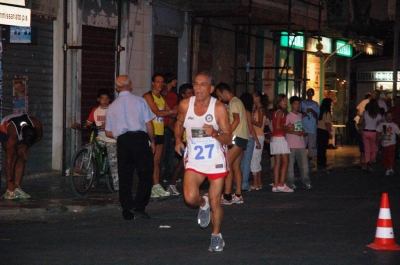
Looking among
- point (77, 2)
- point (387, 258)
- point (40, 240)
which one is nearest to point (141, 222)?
point (40, 240)

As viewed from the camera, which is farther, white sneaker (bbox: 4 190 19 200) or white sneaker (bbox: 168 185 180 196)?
white sneaker (bbox: 168 185 180 196)

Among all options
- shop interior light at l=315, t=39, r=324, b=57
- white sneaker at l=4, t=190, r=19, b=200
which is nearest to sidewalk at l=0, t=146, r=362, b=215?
white sneaker at l=4, t=190, r=19, b=200

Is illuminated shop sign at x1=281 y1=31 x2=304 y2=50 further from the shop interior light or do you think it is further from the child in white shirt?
the child in white shirt

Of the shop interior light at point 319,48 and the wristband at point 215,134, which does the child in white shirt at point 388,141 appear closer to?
the shop interior light at point 319,48

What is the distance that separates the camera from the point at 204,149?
892cm

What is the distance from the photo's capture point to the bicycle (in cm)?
1343

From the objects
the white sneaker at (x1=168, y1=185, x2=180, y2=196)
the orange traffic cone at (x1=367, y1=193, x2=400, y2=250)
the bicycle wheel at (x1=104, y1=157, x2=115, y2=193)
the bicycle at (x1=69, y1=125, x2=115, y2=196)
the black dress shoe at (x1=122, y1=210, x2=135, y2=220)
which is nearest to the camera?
the orange traffic cone at (x1=367, y1=193, x2=400, y2=250)

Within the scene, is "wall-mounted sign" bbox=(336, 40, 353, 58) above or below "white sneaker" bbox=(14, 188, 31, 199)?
above

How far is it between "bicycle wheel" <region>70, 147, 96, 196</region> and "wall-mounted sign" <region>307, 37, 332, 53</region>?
17064 mm

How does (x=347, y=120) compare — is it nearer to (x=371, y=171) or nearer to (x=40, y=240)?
(x=371, y=171)

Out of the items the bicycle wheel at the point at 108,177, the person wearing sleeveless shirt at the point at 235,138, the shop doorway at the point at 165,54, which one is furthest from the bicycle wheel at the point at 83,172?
the shop doorway at the point at 165,54

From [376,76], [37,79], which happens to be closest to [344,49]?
[376,76]

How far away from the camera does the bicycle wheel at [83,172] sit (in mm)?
13438

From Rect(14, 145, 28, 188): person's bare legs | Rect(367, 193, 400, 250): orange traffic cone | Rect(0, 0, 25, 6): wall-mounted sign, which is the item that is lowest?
Rect(367, 193, 400, 250): orange traffic cone
